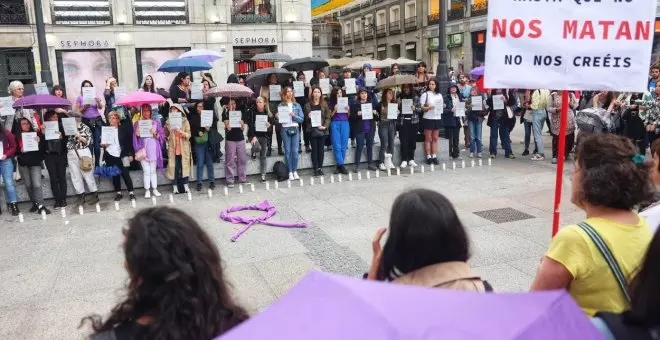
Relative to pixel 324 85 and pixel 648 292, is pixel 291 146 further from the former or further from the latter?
pixel 648 292

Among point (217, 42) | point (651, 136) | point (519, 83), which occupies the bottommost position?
point (651, 136)

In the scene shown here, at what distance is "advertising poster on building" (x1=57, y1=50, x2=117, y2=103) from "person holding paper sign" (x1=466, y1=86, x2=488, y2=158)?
15131 mm

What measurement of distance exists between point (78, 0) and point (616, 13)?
21768 mm

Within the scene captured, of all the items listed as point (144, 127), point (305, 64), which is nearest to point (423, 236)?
point (144, 127)

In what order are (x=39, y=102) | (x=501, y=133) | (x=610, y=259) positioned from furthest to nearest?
(x=501, y=133), (x=39, y=102), (x=610, y=259)

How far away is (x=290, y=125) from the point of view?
34.1 ft

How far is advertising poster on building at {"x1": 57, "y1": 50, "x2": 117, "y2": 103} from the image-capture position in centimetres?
2150

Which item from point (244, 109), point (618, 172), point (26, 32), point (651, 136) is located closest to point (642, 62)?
point (618, 172)

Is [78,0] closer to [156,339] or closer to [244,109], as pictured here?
[244,109]

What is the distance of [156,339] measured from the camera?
192 centimetres

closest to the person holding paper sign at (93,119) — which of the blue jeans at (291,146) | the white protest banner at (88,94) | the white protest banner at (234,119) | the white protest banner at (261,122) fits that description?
the white protest banner at (88,94)

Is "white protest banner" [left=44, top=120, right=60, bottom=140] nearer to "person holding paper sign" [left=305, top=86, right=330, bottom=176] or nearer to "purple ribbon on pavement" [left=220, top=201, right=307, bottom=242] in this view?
"purple ribbon on pavement" [left=220, top=201, right=307, bottom=242]

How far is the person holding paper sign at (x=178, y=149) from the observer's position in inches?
374

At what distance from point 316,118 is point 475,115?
3779 mm
